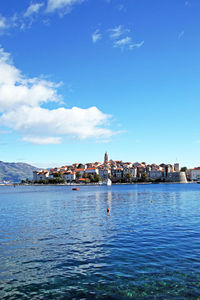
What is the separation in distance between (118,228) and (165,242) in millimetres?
7059

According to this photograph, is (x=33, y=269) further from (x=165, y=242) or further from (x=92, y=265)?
(x=165, y=242)

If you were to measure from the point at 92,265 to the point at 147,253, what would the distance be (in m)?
4.47

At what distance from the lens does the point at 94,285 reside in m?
13.5

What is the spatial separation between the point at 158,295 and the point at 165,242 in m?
9.90

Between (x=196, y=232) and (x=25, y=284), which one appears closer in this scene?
(x=25, y=284)

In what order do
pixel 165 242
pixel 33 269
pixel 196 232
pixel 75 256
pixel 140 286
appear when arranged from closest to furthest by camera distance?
pixel 140 286, pixel 33 269, pixel 75 256, pixel 165 242, pixel 196 232

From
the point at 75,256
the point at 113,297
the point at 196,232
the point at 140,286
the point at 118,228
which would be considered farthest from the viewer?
the point at 118,228

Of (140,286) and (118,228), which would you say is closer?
(140,286)

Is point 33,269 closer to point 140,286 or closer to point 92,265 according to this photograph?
point 92,265

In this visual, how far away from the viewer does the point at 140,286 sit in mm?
13203

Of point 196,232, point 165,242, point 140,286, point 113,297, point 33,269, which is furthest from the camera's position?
point 196,232

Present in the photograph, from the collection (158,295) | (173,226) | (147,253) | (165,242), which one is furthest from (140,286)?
(173,226)

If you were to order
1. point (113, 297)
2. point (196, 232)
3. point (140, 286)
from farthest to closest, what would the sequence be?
point (196, 232)
point (140, 286)
point (113, 297)

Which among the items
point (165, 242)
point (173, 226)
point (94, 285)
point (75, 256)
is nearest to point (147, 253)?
point (165, 242)
